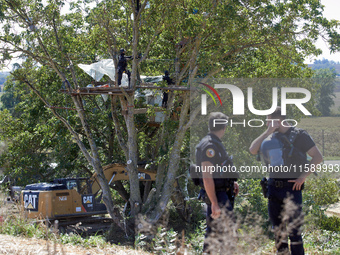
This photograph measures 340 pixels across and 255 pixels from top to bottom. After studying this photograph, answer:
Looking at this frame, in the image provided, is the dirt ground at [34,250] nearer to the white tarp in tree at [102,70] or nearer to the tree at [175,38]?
the tree at [175,38]

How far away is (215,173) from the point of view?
203 inches

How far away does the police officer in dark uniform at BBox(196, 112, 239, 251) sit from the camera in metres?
5.03

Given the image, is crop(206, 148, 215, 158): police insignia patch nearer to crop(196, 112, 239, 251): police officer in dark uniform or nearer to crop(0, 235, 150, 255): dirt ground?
crop(196, 112, 239, 251): police officer in dark uniform

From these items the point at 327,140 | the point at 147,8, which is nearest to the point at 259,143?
the point at 147,8

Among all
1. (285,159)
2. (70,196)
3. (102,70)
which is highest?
(102,70)

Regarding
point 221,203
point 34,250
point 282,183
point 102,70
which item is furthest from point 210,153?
point 102,70

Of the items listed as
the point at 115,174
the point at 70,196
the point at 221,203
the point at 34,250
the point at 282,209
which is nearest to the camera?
the point at 34,250

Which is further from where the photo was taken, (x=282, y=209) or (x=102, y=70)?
(x=102, y=70)

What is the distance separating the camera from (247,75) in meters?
13.5

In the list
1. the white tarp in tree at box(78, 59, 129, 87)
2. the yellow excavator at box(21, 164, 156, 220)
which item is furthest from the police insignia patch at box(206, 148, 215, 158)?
the yellow excavator at box(21, 164, 156, 220)

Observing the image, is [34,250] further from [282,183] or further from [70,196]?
[70,196]

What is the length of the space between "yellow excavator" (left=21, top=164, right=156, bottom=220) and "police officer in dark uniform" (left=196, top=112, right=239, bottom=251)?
10.3m

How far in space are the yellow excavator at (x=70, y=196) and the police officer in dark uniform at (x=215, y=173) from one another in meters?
10.3

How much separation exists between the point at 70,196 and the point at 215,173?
1150 cm
